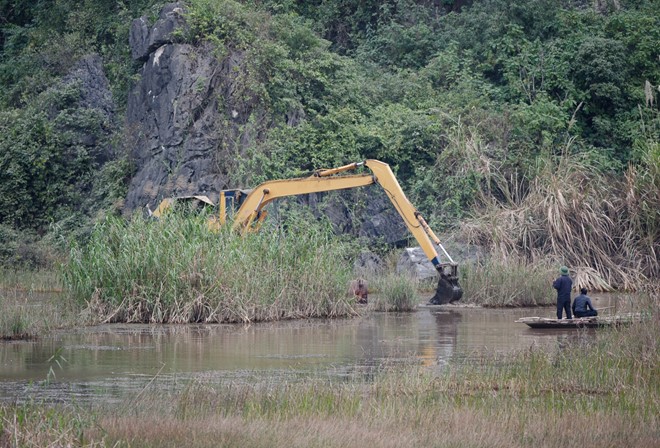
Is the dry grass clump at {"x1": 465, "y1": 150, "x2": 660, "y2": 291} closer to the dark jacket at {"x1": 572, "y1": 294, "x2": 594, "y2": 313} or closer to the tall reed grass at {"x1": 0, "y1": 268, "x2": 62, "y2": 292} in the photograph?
the dark jacket at {"x1": 572, "y1": 294, "x2": 594, "y2": 313}

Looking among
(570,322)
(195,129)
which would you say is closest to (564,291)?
(570,322)

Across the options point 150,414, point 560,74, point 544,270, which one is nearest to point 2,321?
point 150,414

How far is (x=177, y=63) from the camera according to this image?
37.7 metres

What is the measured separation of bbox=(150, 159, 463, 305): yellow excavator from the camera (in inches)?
1054

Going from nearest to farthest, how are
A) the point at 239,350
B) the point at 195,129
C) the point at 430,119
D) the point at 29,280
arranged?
the point at 239,350, the point at 29,280, the point at 195,129, the point at 430,119

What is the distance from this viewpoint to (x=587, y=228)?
106ft

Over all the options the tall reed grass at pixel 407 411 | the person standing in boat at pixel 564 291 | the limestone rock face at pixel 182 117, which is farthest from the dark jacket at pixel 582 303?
the limestone rock face at pixel 182 117

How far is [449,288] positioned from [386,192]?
10.0 feet

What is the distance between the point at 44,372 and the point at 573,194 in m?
21.3

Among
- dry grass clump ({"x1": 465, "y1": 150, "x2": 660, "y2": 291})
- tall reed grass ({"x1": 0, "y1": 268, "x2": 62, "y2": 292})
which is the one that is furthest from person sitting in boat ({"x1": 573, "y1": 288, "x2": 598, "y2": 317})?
tall reed grass ({"x1": 0, "y1": 268, "x2": 62, "y2": 292})

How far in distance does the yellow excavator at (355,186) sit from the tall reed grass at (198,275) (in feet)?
9.53

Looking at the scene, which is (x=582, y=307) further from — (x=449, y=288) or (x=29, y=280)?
(x=29, y=280)

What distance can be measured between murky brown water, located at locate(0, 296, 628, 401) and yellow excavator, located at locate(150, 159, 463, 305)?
257 centimetres

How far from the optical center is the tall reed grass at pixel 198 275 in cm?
2214
